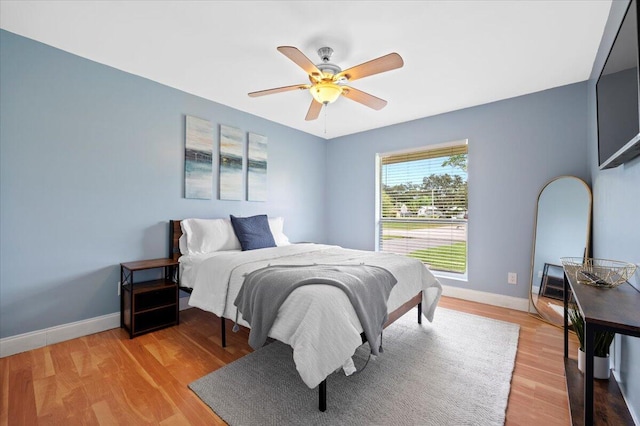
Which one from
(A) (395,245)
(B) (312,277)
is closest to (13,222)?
(B) (312,277)

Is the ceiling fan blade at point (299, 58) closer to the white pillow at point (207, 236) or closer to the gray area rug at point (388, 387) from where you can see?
the white pillow at point (207, 236)

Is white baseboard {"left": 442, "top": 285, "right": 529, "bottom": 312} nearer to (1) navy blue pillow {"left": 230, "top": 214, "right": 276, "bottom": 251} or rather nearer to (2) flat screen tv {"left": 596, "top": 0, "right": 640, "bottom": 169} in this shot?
(2) flat screen tv {"left": 596, "top": 0, "right": 640, "bottom": 169}

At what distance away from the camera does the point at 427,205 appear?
13.1 ft

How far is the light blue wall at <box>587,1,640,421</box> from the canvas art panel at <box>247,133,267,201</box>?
3524 mm

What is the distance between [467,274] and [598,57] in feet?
8.20

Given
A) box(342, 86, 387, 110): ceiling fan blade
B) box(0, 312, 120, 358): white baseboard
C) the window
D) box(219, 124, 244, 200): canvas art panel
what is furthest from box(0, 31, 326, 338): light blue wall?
the window

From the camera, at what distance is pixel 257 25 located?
203 centimetres

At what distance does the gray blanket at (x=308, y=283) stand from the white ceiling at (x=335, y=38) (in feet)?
5.87

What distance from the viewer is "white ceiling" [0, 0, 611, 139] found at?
186cm

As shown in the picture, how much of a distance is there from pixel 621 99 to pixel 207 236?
11.0ft

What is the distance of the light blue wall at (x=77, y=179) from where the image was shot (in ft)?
7.09

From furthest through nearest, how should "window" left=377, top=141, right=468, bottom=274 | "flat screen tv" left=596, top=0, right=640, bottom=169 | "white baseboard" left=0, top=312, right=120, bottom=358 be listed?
"window" left=377, top=141, right=468, bottom=274 → "white baseboard" left=0, top=312, right=120, bottom=358 → "flat screen tv" left=596, top=0, right=640, bottom=169

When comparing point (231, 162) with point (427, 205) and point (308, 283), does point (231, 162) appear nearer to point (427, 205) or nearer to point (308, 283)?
point (308, 283)

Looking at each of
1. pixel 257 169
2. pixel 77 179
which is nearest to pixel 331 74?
pixel 257 169
